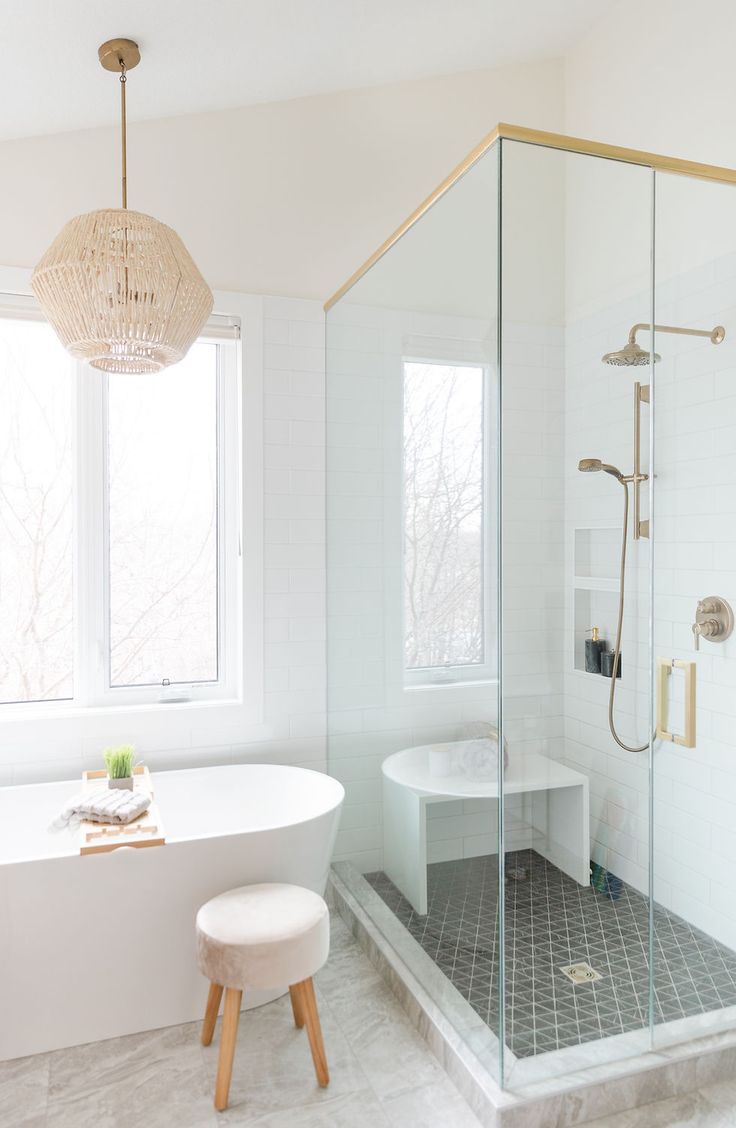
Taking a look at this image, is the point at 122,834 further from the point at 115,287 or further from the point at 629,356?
the point at 629,356

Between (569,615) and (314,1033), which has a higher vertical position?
(569,615)

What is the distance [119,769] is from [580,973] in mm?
1637

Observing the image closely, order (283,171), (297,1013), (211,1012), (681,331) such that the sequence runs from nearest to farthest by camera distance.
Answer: (681,331)
(211,1012)
(297,1013)
(283,171)

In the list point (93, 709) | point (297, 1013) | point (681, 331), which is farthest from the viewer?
point (93, 709)

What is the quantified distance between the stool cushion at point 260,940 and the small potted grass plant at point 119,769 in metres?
0.66

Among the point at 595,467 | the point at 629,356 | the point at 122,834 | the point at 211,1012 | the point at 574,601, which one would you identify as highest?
the point at 629,356

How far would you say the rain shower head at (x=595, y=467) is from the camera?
197 cm

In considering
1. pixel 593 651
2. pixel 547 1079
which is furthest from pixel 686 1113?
pixel 593 651

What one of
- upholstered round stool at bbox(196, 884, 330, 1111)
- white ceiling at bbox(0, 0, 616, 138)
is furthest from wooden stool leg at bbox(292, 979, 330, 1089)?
white ceiling at bbox(0, 0, 616, 138)

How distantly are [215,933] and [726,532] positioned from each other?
1.77m

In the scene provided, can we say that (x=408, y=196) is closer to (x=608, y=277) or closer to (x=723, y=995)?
(x=608, y=277)

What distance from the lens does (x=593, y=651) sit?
6.56 feet

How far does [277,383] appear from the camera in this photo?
128 inches

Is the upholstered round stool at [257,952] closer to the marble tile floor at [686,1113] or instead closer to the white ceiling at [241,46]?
the marble tile floor at [686,1113]
